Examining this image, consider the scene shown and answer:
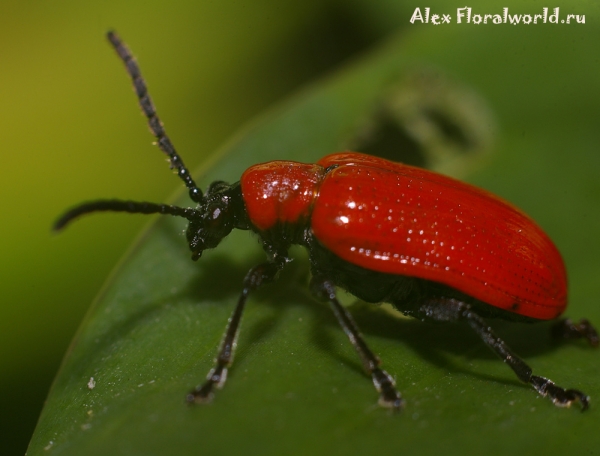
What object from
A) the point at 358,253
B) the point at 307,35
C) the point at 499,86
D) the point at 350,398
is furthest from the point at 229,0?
the point at 350,398

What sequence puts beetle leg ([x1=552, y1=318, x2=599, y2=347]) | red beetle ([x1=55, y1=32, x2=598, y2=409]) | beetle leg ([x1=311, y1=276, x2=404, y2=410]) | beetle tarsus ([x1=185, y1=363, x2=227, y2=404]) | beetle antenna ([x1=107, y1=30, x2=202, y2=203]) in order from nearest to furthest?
beetle tarsus ([x1=185, y1=363, x2=227, y2=404]) → beetle leg ([x1=311, y1=276, x2=404, y2=410]) → red beetle ([x1=55, y1=32, x2=598, y2=409]) → beetle leg ([x1=552, y1=318, x2=599, y2=347]) → beetle antenna ([x1=107, y1=30, x2=202, y2=203])

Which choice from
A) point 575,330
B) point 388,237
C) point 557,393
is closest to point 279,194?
A: point 388,237

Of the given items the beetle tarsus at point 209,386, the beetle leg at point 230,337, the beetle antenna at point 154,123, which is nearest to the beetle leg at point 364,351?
the beetle leg at point 230,337

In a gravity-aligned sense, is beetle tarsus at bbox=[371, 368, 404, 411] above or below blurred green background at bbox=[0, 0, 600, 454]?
below

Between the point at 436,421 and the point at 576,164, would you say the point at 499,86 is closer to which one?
the point at 576,164

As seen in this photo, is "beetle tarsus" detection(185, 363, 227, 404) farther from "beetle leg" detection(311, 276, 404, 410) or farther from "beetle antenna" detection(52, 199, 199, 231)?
"beetle antenna" detection(52, 199, 199, 231)

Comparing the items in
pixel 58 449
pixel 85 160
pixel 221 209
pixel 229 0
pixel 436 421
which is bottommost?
pixel 436 421

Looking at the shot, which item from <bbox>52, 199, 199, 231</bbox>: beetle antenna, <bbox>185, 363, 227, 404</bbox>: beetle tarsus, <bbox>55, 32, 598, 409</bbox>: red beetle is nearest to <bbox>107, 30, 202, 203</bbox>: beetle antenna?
<bbox>55, 32, 598, 409</bbox>: red beetle

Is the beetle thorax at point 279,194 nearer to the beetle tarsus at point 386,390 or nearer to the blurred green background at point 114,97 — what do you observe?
the beetle tarsus at point 386,390
